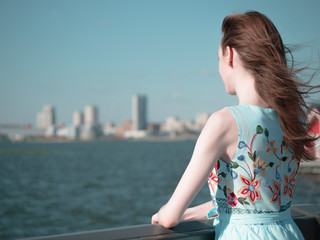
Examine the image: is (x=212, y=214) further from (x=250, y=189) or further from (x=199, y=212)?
(x=250, y=189)

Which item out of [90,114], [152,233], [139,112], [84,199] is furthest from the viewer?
[90,114]

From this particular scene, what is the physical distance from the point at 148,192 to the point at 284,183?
1086 inches

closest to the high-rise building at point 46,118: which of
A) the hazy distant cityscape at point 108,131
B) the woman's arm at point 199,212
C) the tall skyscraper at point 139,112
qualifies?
the hazy distant cityscape at point 108,131

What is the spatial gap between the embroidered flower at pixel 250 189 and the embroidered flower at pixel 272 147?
10 cm

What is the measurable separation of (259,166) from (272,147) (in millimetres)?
79

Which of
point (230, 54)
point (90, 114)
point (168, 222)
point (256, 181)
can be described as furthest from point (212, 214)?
point (90, 114)

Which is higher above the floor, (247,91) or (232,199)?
(247,91)

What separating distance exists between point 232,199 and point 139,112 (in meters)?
152

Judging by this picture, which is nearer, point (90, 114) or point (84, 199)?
point (84, 199)

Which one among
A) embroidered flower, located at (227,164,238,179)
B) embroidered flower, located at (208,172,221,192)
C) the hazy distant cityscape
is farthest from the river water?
the hazy distant cityscape

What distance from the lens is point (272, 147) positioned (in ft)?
3.76

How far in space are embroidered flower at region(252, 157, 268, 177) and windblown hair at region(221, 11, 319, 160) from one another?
13 centimetres

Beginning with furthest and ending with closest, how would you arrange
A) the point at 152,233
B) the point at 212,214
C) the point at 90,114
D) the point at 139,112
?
the point at 90,114 < the point at 139,112 < the point at 212,214 < the point at 152,233

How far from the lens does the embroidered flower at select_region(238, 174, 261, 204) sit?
3.68 ft
